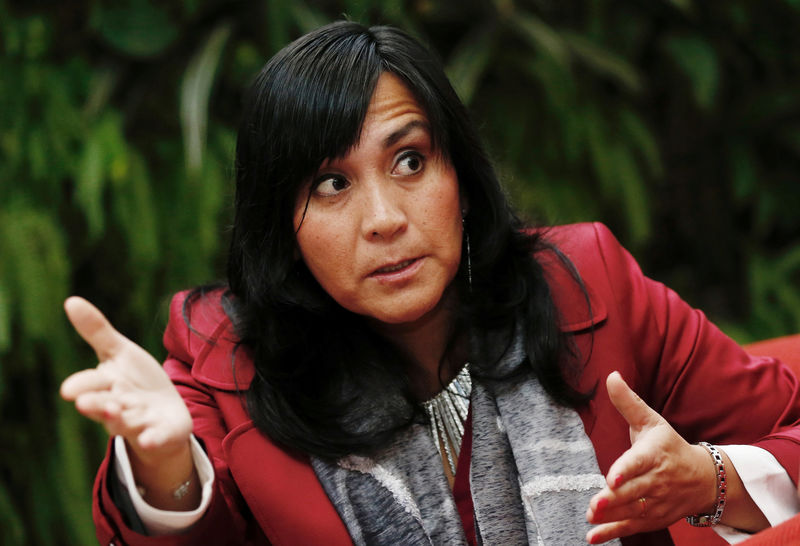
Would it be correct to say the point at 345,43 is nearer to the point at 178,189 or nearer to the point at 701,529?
the point at 701,529

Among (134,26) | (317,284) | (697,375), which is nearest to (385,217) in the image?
(317,284)

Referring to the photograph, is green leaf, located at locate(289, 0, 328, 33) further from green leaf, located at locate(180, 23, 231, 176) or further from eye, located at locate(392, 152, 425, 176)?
eye, located at locate(392, 152, 425, 176)

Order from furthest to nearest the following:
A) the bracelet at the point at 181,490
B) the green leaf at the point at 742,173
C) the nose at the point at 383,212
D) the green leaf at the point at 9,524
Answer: the green leaf at the point at 742,173 → the green leaf at the point at 9,524 → the nose at the point at 383,212 → the bracelet at the point at 181,490

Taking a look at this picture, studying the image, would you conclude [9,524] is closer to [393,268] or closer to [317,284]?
[317,284]

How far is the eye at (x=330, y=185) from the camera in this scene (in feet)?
3.69

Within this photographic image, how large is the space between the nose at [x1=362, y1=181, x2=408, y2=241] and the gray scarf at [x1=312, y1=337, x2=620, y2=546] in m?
0.27

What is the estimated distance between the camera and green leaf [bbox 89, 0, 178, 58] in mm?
2350

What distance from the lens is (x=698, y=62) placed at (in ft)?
8.30

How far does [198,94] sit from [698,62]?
1417 millimetres

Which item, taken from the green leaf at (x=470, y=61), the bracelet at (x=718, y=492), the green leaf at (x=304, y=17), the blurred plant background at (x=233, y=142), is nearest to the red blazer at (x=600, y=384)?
the bracelet at (x=718, y=492)

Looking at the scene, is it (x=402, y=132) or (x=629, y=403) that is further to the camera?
(x=402, y=132)

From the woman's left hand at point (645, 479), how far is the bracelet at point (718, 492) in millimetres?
17

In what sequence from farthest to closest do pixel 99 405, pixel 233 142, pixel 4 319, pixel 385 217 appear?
pixel 233 142
pixel 4 319
pixel 385 217
pixel 99 405

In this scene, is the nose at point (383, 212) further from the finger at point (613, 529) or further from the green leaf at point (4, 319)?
the green leaf at point (4, 319)
